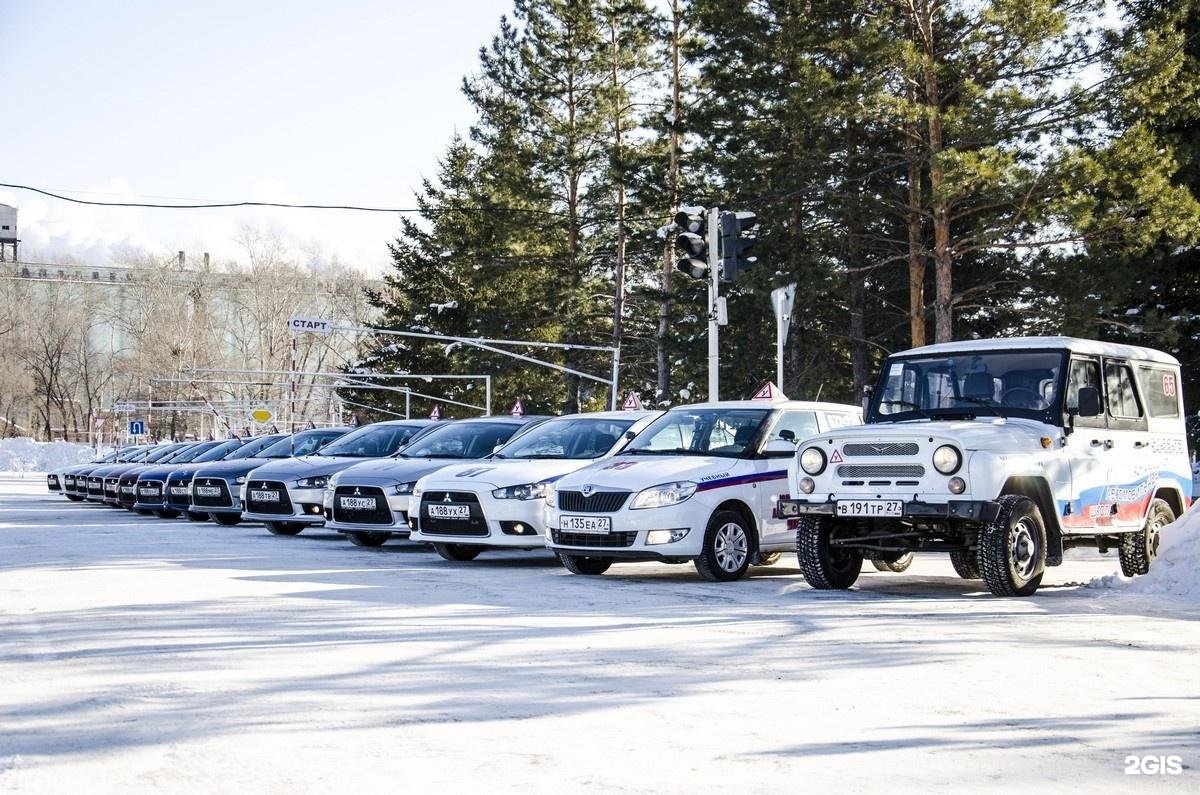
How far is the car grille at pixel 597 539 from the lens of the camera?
44.5 ft

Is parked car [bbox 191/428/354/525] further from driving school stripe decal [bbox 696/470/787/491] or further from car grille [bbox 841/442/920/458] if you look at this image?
car grille [bbox 841/442/920/458]

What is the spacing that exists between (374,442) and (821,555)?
34.5 feet

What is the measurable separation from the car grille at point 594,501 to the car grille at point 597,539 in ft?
0.72

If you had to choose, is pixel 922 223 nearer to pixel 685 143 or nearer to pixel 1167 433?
pixel 685 143

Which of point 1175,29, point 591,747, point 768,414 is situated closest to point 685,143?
point 1175,29

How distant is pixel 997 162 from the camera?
30.0 meters

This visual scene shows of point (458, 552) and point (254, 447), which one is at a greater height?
point (254, 447)

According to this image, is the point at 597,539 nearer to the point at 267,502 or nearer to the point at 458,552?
the point at 458,552

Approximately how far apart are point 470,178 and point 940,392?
60.8 metres

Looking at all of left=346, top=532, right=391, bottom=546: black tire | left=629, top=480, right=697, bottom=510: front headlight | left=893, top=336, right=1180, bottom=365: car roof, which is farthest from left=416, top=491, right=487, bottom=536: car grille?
left=893, top=336, right=1180, bottom=365: car roof

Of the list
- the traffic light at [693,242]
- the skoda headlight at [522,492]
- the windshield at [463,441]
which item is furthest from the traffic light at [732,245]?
the skoda headlight at [522,492]

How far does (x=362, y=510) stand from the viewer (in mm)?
18203

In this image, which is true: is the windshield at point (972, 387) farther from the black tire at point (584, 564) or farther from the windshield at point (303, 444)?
the windshield at point (303, 444)

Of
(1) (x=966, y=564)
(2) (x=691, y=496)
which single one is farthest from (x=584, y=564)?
(1) (x=966, y=564)
